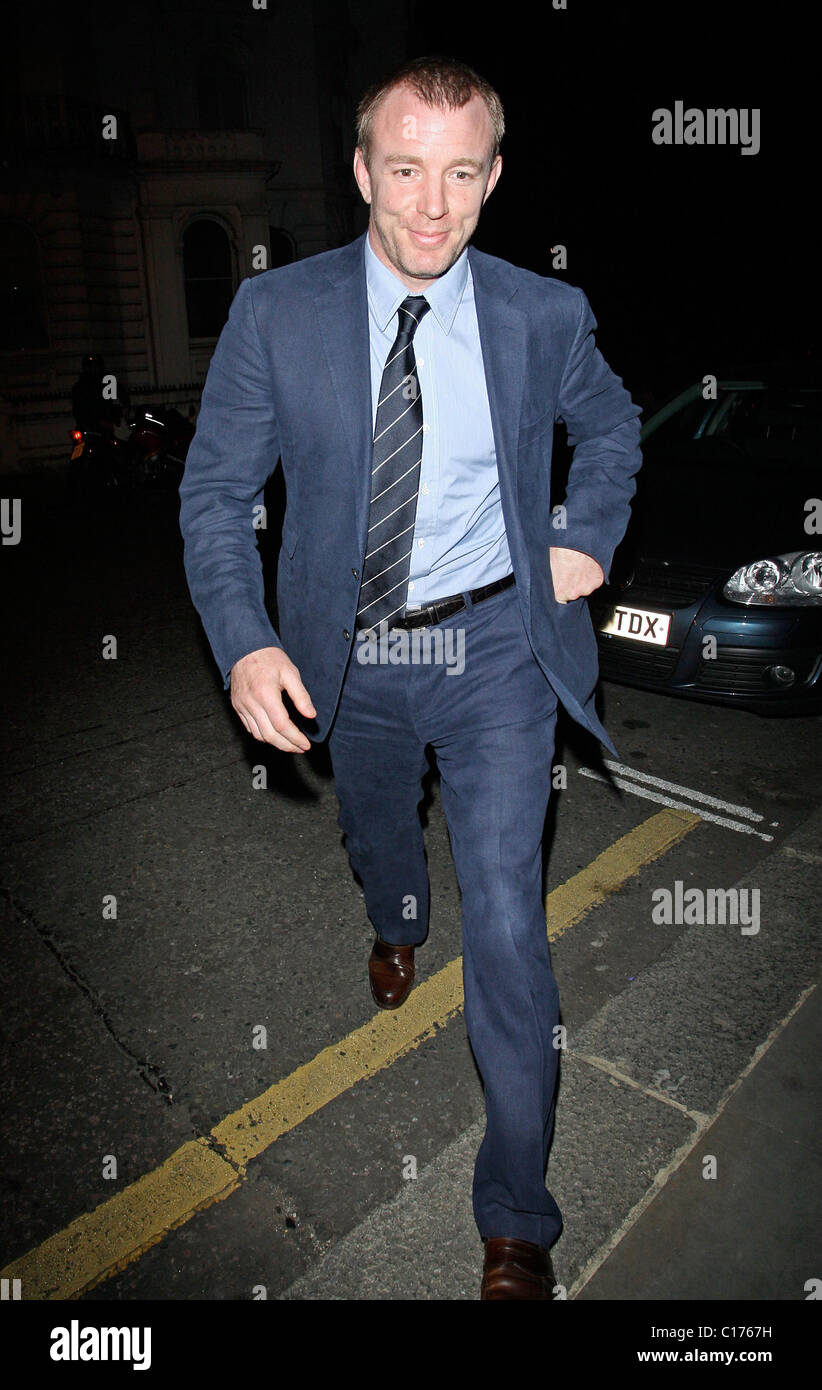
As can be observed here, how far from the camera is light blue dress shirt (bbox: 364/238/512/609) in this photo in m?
2.06

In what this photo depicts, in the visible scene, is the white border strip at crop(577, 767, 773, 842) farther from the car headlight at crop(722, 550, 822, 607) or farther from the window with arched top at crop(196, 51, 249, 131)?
the window with arched top at crop(196, 51, 249, 131)

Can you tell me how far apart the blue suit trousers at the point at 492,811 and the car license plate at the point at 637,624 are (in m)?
2.20

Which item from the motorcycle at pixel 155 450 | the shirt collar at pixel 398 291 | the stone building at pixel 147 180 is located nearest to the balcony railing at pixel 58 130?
the stone building at pixel 147 180

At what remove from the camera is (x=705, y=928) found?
125 inches

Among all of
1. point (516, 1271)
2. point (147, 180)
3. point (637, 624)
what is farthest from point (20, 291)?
point (516, 1271)

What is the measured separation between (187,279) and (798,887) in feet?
72.0

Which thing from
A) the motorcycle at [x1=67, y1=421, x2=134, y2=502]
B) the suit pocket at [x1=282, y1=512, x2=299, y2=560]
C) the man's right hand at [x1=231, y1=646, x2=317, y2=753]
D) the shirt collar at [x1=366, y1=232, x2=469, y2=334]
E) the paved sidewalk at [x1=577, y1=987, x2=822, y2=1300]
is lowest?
the paved sidewalk at [x1=577, y1=987, x2=822, y2=1300]

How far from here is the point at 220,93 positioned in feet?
75.7

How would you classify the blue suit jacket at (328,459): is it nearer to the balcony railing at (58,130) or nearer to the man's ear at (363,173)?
the man's ear at (363,173)

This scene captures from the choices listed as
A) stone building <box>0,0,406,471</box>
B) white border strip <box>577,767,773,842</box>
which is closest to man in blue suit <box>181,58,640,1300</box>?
white border strip <box>577,767,773,842</box>

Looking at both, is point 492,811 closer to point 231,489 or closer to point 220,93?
point 231,489

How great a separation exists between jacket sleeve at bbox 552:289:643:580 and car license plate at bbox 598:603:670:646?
1984 millimetres

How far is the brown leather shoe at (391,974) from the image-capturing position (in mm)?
2824
